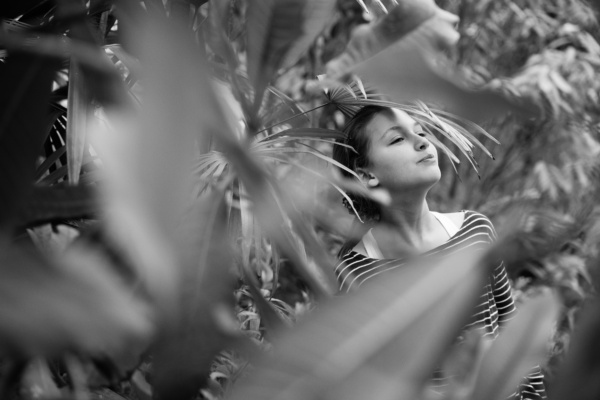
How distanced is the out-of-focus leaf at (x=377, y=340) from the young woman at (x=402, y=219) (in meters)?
0.54

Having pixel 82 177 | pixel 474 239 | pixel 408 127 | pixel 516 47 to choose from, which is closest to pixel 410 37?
pixel 82 177

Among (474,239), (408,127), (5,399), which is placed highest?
(5,399)

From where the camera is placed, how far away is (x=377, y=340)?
0.14 meters

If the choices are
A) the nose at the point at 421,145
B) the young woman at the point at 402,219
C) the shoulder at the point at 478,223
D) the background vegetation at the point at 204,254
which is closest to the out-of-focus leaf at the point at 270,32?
the background vegetation at the point at 204,254

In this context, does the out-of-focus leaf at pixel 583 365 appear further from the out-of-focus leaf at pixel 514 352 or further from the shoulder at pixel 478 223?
the shoulder at pixel 478 223

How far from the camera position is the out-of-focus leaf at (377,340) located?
0.43ft

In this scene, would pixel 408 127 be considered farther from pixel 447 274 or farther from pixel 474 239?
pixel 447 274

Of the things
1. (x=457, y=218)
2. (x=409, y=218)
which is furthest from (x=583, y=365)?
(x=457, y=218)

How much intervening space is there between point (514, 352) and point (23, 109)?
0.13 m

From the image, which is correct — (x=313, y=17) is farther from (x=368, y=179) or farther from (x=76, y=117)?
(x=368, y=179)

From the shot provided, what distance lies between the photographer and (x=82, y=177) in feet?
1.74

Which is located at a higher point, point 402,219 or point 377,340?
point 377,340

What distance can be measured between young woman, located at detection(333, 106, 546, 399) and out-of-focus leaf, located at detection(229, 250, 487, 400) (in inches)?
21.2

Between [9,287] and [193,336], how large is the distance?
0.12 ft
